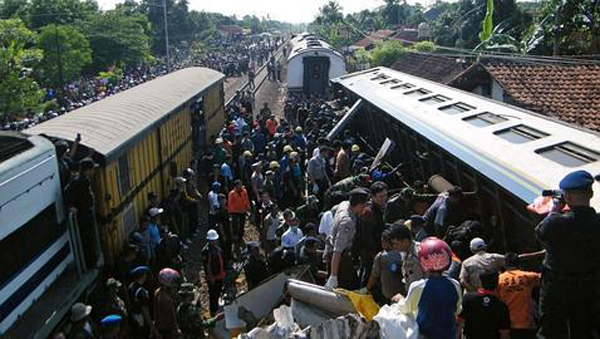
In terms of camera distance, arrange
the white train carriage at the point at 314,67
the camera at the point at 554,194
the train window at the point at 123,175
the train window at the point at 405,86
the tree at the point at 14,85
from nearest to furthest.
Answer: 1. the camera at the point at 554,194
2. the train window at the point at 123,175
3. the train window at the point at 405,86
4. the tree at the point at 14,85
5. the white train carriage at the point at 314,67

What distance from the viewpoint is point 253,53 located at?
58.2 m

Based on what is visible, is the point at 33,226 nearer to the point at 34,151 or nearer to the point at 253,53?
the point at 34,151

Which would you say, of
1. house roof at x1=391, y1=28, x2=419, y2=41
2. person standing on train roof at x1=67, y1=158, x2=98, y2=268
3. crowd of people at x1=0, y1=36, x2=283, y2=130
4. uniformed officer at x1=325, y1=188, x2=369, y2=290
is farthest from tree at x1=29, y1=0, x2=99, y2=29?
uniformed officer at x1=325, y1=188, x2=369, y2=290

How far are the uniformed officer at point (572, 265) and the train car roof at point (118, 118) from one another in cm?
597

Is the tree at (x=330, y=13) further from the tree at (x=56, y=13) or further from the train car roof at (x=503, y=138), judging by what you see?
the train car roof at (x=503, y=138)

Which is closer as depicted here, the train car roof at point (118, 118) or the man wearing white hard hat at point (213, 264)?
the man wearing white hard hat at point (213, 264)

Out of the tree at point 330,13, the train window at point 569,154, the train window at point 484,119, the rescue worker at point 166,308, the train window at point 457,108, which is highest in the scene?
the train window at point 569,154

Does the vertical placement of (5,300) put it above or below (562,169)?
below

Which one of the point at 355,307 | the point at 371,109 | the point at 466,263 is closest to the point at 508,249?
the point at 466,263

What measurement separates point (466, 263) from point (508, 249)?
1856 millimetres

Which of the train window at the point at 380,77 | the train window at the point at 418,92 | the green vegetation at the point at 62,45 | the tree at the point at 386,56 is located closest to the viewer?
the train window at the point at 418,92

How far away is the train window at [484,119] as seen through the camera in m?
9.27

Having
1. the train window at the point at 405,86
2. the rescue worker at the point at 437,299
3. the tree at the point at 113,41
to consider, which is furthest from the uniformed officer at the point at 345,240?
the tree at the point at 113,41

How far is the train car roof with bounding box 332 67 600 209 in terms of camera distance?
21.5ft
